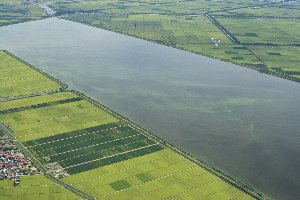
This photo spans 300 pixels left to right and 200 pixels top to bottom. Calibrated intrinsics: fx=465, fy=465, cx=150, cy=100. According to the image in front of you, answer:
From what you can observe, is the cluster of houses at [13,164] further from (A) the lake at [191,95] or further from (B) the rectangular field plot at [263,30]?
(B) the rectangular field plot at [263,30]

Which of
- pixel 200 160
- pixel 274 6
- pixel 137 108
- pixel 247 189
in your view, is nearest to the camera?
pixel 247 189

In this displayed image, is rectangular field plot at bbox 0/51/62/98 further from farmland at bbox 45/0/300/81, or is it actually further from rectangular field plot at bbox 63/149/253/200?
farmland at bbox 45/0/300/81

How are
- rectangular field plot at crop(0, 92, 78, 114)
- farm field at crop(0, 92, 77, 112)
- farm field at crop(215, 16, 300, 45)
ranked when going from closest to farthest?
1. rectangular field plot at crop(0, 92, 78, 114)
2. farm field at crop(0, 92, 77, 112)
3. farm field at crop(215, 16, 300, 45)

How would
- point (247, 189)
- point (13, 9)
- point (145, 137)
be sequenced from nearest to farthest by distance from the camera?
Answer: point (247, 189) → point (145, 137) → point (13, 9)

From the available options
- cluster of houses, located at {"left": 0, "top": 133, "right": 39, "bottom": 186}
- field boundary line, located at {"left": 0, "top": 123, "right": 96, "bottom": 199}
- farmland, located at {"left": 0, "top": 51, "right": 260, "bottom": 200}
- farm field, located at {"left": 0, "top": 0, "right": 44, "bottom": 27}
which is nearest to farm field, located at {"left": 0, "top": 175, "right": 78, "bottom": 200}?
farmland, located at {"left": 0, "top": 51, "right": 260, "bottom": 200}

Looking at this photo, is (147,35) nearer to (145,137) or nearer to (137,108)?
(137,108)

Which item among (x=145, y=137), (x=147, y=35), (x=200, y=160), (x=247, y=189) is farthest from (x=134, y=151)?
(x=147, y=35)
